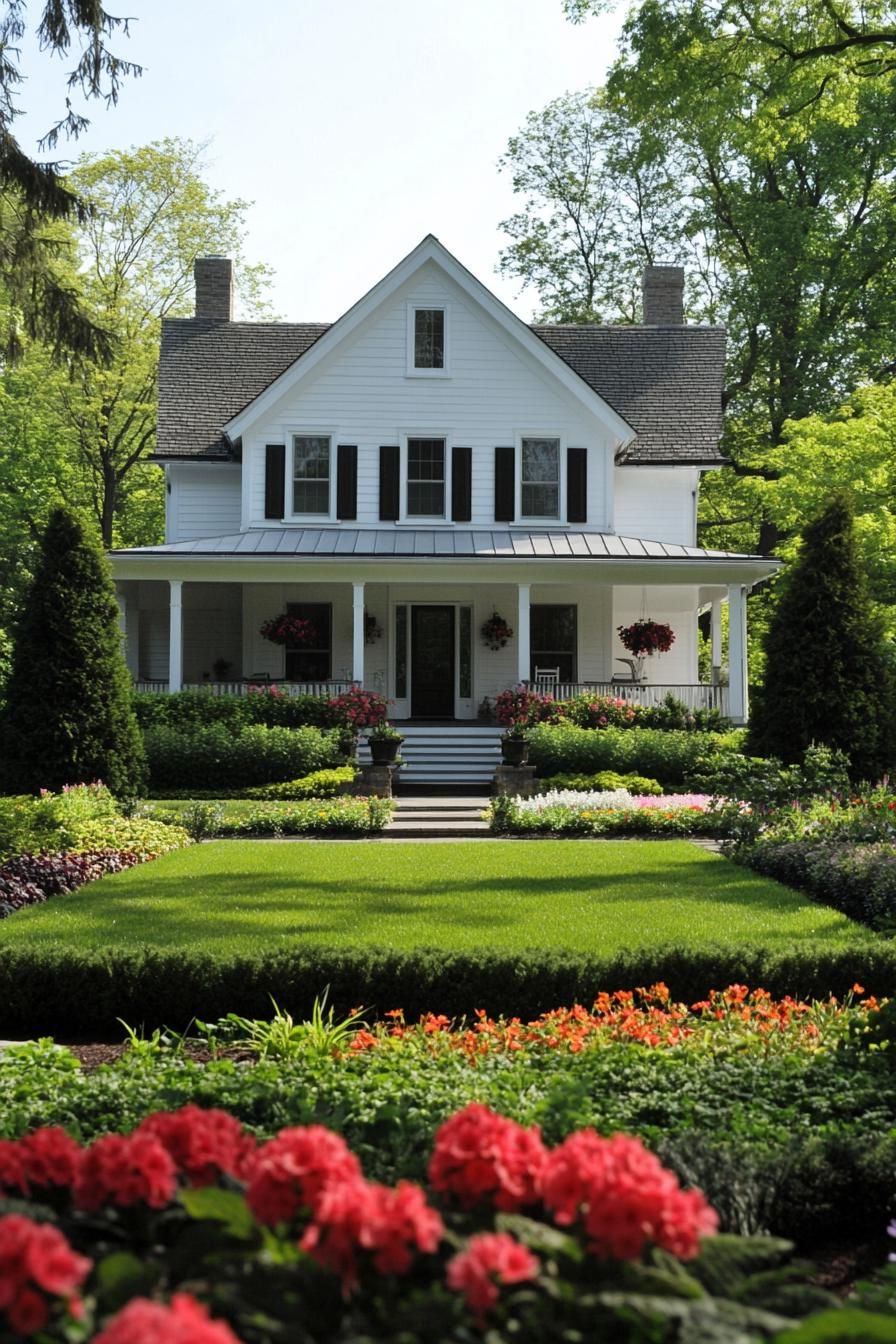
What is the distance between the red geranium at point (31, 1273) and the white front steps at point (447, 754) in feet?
60.0

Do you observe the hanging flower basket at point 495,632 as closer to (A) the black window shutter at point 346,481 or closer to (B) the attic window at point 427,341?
(A) the black window shutter at point 346,481

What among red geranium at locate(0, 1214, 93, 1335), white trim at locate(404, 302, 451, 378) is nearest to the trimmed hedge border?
red geranium at locate(0, 1214, 93, 1335)

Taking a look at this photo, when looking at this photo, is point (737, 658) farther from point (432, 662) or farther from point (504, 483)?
point (432, 662)

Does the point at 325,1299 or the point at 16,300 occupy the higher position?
the point at 16,300

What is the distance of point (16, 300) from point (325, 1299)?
14647 mm

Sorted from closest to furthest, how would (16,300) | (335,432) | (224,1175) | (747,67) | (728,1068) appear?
(224,1175) < (728,1068) < (16,300) < (747,67) < (335,432)

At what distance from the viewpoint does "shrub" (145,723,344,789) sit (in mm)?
20172

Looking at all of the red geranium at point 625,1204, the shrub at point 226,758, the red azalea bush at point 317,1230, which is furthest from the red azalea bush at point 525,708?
the red geranium at point 625,1204

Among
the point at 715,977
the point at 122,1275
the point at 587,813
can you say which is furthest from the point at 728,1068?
the point at 587,813

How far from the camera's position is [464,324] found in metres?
26.1

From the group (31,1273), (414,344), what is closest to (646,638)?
(414,344)

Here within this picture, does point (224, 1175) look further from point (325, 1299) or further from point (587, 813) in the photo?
point (587, 813)

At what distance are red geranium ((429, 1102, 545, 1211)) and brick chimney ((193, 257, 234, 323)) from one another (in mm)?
29680

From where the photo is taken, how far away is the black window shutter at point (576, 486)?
85.4 feet
